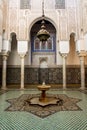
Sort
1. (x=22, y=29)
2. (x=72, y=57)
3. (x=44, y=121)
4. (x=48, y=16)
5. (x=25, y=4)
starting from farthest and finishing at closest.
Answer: (x=72, y=57) < (x=25, y=4) < (x=48, y=16) < (x=22, y=29) < (x=44, y=121)

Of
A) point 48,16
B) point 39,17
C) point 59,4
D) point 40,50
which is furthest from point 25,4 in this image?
point 40,50

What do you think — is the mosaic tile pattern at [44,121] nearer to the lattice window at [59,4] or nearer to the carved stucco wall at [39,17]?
the carved stucco wall at [39,17]

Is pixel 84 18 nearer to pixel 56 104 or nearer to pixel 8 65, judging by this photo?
pixel 56 104

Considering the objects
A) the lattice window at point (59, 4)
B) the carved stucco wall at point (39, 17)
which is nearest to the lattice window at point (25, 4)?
the carved stucco wall at point (39, 17)

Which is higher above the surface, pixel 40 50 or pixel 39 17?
pixel 39 17

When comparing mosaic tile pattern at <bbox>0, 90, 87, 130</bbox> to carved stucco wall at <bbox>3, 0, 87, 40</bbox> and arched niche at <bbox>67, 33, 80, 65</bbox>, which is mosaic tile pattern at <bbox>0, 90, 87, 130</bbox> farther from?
arched niche at <bbox>67, 33, 80, 65</bbox>

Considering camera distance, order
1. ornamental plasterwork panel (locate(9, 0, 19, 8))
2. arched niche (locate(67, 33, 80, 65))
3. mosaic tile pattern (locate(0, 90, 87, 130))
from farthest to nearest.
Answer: arched niche (locate(67, 33, 80, 65)), ornamental plasterwork panel (locate(9, 0, 19, 8)), mosaic tile pattern (locate(0, 90, 87, 130))

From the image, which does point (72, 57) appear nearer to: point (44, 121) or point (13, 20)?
point (13, 20)

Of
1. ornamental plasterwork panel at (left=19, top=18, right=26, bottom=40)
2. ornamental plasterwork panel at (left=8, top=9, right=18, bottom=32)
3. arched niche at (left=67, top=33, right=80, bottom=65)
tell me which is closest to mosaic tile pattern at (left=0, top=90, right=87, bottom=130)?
ornamental plasterwork panel at (left=19, top=18, right=26, bottom=40)

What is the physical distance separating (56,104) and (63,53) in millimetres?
4770

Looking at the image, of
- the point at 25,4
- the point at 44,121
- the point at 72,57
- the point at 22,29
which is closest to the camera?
the point at 44,121

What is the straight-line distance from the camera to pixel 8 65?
1103 cm

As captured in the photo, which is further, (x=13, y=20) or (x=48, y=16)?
(x=48, y=16)

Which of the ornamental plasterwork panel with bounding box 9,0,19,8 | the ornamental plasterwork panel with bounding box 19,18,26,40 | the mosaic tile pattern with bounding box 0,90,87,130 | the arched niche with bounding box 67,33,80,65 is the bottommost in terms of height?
the mosaic tile pattern with bounding box 0,90,87,130
